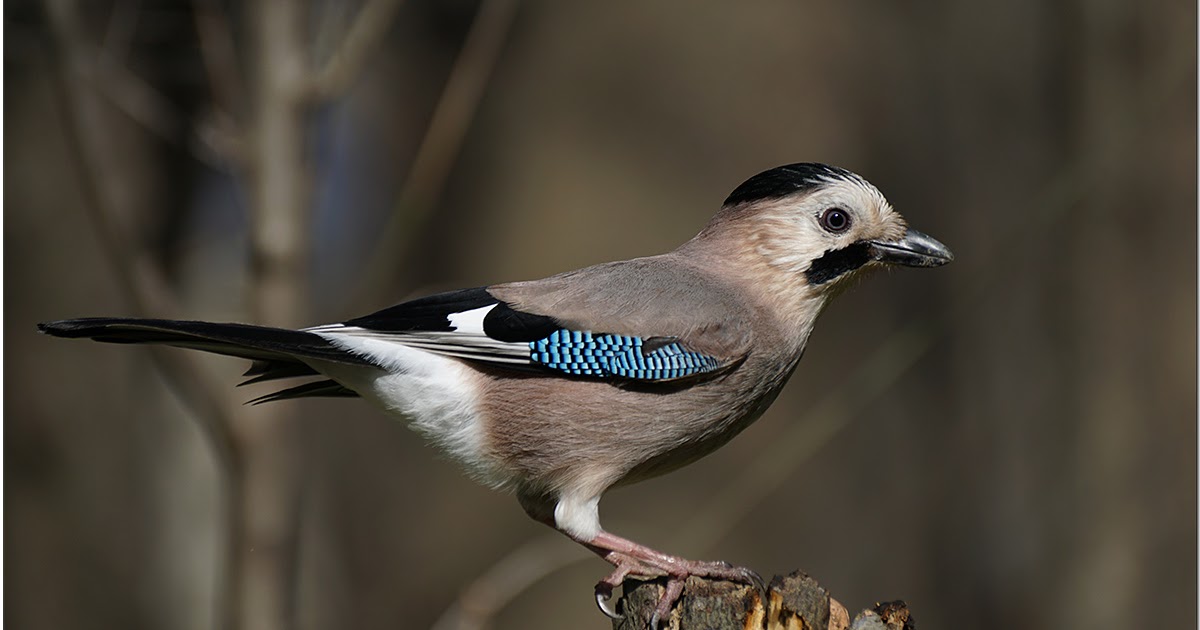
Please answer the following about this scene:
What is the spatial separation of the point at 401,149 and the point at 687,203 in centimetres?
309

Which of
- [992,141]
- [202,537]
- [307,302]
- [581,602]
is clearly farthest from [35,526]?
[992,141]

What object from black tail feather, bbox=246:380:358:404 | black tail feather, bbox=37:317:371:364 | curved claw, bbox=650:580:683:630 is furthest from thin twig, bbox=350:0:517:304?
curved claw, bbox=650:580:683:630

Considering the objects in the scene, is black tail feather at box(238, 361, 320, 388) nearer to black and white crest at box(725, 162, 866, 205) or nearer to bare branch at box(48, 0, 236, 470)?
bare branch at box(48, 0, 236, 470)

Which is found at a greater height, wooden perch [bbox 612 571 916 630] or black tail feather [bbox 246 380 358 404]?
black tail feather [bbox 246 380 358 404]

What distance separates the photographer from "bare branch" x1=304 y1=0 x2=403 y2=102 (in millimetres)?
4492

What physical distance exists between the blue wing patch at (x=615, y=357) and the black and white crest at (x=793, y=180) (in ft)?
2.35

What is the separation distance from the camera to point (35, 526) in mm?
7637

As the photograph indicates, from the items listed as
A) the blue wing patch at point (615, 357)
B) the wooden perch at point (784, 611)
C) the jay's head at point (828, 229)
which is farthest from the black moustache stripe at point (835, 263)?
the wooden perch at point (784, 611)

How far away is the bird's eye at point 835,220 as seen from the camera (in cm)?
395

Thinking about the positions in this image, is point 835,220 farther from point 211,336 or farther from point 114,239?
point 114,239

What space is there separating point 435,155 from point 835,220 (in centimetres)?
158

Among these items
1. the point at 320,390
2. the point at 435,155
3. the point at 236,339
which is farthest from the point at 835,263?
the point at 236,339

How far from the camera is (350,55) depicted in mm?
4496

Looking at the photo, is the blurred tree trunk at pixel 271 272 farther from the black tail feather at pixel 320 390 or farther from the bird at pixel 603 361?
the bird at pixel 603 361
